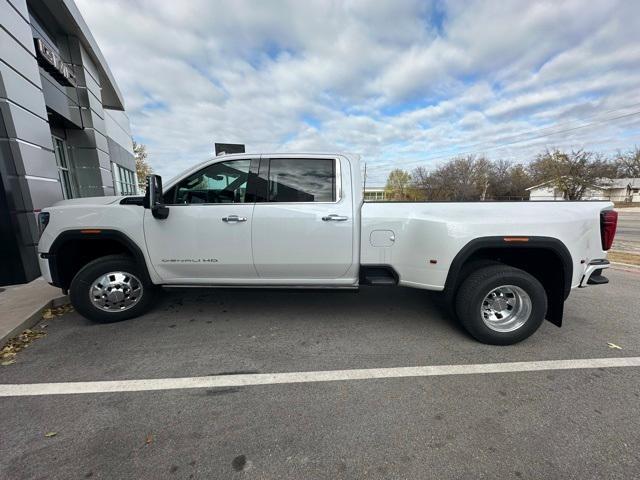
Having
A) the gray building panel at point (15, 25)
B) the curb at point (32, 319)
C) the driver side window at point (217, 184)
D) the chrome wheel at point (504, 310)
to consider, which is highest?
the gray building panel at point (15, 25)

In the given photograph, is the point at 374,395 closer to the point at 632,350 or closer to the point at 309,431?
the point at 309,431

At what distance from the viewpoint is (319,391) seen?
8.21 feet

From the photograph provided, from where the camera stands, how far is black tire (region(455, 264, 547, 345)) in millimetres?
3100

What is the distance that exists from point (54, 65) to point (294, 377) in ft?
35.3

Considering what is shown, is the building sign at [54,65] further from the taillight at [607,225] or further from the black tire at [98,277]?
the taillight at [607,225]

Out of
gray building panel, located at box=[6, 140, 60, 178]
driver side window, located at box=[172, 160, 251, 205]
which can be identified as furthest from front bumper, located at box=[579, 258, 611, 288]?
gray building panel, located at box=[6, 140, 60, 178]

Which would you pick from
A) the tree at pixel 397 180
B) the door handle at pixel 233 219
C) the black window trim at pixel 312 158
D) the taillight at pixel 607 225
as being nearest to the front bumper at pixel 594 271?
the taillight at pixel 607 225

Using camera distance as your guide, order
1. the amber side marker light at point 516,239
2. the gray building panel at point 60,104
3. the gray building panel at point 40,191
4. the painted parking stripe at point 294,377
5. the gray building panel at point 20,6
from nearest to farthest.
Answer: the painted parking stripe at point 294,377 < the amber side marker light at point 516,239 < the gray building panel at point 40,191 < the gray building panel at point 20,6 < the gray building panel at point 60,104

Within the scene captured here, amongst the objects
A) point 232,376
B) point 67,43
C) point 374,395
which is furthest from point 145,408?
point 67,43

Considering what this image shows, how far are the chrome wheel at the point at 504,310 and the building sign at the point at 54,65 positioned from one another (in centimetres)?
1096

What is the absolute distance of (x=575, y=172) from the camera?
45719 mm

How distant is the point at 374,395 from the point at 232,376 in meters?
1.23

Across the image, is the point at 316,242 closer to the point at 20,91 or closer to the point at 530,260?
the point at 530,260

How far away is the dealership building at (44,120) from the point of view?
5.24m
